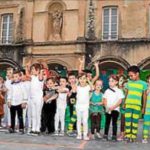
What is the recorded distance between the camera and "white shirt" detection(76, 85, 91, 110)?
378 inches

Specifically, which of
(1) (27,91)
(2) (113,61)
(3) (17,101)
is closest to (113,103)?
(1) (27,91)

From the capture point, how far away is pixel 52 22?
2355 centimetres

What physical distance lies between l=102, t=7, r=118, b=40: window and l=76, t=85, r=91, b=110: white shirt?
1328cm

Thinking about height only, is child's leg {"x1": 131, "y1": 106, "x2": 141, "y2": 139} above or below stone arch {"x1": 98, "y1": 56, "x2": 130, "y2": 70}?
below

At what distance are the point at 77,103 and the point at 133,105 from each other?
1.38 meters

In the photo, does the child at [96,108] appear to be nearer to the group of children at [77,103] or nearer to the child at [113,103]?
the group of children at [77,103]

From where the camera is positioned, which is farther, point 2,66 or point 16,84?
point 2,66

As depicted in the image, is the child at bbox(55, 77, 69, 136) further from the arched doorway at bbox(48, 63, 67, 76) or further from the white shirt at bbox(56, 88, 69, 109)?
the arched doorway at bbox(48, 63, 67, 76)

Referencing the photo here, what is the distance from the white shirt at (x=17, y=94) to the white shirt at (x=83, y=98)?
1542mm

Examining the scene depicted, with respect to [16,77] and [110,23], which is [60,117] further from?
[110,23]

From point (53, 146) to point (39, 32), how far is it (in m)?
16.1

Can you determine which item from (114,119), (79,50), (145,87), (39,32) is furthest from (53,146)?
(39,32)

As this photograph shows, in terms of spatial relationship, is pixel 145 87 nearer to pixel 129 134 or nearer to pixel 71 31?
pixel 129 134

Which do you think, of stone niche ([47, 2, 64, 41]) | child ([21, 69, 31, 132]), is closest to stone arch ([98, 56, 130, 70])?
stone niche ([47, 2, 64, 41])
